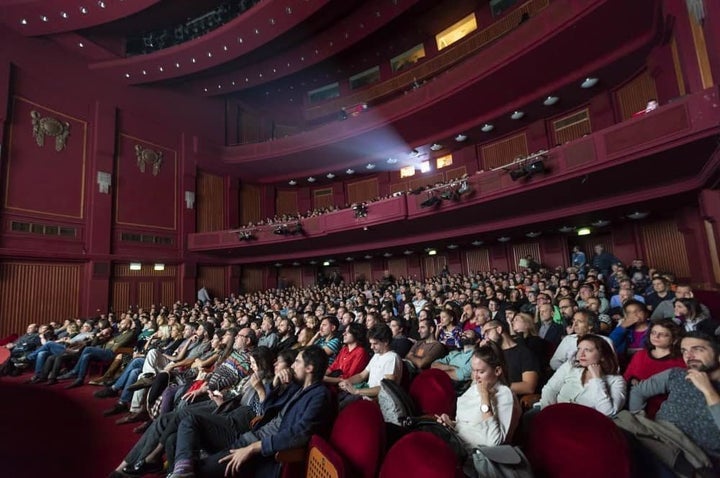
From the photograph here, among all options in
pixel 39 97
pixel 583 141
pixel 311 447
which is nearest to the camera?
pixel 311 447

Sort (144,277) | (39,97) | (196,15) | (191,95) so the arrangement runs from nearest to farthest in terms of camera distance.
Answer: 1. (39,97)
2. (144,277)
3. (196,15)
4. (191,95)

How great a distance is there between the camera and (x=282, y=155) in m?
10.7

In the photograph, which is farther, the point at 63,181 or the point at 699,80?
the point at 63,181

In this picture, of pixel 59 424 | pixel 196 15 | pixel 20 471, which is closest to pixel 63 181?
pixel 196 15

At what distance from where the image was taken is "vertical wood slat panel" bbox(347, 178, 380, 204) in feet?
38.2

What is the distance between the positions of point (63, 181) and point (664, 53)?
456 inches

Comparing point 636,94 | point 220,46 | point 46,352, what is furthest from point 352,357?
point 220,46

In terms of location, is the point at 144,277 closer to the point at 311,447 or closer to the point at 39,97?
the point at 39,97

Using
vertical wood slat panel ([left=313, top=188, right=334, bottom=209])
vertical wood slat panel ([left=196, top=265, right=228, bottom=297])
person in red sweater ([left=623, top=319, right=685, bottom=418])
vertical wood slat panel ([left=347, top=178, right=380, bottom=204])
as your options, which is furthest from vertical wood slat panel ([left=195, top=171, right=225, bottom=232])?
person in red sweater ([left=623, top=319, right=685, bottom=418])

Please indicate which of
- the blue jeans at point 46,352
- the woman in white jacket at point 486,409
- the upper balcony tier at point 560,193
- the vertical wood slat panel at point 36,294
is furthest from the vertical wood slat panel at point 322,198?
the woman in white jacket at point 486,409

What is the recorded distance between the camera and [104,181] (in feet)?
29.0

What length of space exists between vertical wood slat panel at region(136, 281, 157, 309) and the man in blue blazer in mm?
8800

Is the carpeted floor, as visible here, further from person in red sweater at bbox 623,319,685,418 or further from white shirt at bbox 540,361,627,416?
person in red sweater at bbox 623,319,685,418

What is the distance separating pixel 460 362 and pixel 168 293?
9.43 m
